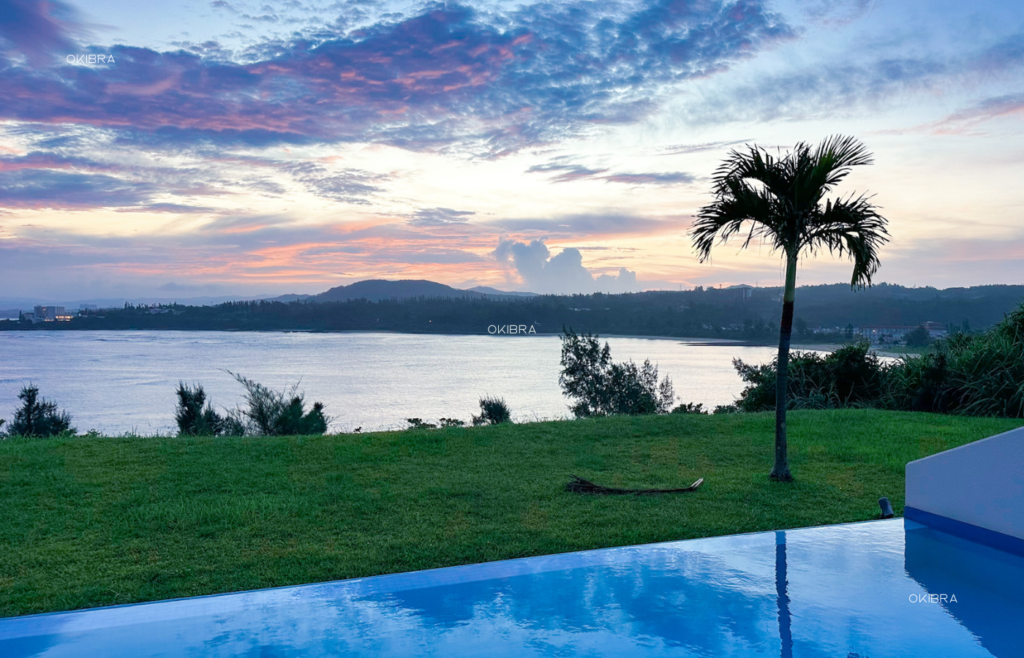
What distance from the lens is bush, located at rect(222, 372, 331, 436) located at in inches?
472

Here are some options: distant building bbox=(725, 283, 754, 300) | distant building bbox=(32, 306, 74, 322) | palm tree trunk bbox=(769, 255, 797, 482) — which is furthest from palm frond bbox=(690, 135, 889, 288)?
distant building bbox=(32, 306, 74, 322)

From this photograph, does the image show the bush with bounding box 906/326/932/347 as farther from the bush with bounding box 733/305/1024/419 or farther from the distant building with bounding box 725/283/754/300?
the distant building with bounding box 725/283/754/300

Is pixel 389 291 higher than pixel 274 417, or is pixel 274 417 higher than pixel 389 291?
pixel 389 291

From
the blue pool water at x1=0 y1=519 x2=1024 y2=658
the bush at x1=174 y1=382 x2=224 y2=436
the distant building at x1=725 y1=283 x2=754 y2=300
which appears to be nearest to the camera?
the blue pool water at x1=0 y1=519 x2=1024 y2=658

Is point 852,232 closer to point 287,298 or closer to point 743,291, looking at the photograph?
point 743,291

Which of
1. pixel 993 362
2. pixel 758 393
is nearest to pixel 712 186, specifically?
pixel 993 362

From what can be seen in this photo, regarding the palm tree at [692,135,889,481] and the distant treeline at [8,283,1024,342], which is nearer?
the palm tree at [692,135,889,481]

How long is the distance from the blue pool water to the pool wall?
18 cm

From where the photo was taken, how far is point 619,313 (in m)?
36.0

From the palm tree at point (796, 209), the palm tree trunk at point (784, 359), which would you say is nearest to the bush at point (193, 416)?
the palm tree trunk at point (784, 359)

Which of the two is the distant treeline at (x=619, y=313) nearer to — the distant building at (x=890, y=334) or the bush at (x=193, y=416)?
the distant building at (x=890, y=334)

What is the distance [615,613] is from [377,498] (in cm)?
273

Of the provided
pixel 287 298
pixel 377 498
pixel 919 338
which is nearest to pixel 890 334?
pixel 919 338

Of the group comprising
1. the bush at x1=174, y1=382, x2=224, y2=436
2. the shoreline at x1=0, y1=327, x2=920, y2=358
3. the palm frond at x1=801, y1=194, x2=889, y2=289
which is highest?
the palm frond at x1=801, y1=194, x2=889, y2=289
